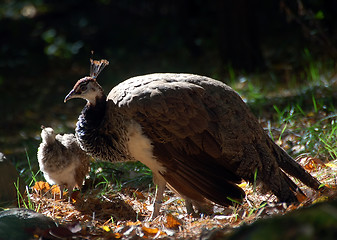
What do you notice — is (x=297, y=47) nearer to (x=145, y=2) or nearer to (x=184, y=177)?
(x=145, y=2)

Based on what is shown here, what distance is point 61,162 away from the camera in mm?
4125

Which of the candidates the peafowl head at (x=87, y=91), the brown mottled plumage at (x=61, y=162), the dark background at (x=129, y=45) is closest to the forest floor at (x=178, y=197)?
the brown mottled plumage at (x=61, y=162)

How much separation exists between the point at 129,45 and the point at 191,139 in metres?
7.20

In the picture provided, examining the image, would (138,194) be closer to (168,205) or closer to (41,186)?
(168,205)

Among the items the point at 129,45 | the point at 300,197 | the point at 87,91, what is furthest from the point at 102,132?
the point at 129,45

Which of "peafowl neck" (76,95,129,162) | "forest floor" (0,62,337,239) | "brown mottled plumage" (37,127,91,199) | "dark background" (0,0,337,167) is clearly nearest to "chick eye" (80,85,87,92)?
"peafowl neck" (76,95,129,162)

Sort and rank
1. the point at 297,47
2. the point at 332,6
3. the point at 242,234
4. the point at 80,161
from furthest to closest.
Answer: the point at 297,47, the point at 332,6, the point at 80,161, the point at 242,234

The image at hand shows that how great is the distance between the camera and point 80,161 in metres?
4.25

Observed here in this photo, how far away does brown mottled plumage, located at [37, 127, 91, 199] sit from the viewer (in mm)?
4105

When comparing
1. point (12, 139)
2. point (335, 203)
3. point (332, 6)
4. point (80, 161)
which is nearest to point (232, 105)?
point (80, 161)

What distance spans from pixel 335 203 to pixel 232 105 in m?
1.94

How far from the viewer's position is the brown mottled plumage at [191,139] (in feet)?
11.3

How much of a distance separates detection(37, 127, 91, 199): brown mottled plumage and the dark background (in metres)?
2.73

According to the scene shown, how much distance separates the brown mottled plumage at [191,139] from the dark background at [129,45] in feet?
11.7
